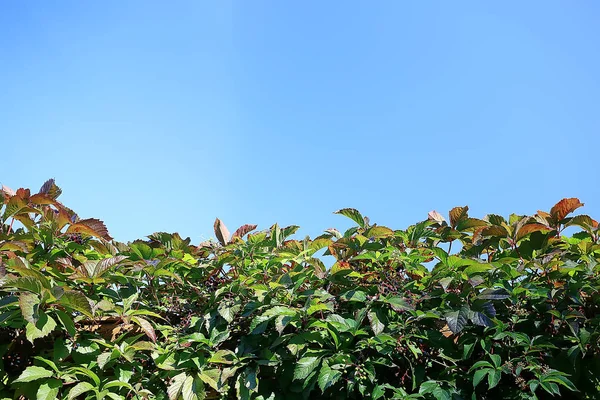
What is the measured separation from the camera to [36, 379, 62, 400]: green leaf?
7.02 feet

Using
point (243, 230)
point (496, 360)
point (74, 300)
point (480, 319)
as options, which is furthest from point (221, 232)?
point (496, 360)

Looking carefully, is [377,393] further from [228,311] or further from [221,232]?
[221,232]

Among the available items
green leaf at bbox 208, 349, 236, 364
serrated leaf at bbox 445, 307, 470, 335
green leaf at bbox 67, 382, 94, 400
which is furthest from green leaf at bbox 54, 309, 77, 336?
serrated leaf at bbox 445, 307, 470, 335

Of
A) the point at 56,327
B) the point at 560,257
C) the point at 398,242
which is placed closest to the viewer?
the point at 56,327

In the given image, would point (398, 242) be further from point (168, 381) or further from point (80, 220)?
point (80, 220)

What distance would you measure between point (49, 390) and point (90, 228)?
77 cm

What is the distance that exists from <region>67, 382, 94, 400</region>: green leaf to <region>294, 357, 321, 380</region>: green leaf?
2.76 feet

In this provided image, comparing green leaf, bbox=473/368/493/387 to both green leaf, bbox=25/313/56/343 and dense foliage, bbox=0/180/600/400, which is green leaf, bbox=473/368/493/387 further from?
green leaf, bbox=25/313/56/343

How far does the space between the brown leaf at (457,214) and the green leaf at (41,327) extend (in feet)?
6.40

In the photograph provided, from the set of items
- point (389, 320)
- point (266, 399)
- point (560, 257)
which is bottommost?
point (266, 399)

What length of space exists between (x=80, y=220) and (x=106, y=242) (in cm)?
17

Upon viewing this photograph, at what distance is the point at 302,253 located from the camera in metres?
2.52

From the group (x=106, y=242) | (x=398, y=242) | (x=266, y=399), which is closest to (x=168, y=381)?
(x=266, y=399)

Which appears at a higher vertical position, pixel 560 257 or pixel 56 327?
pixel 560 257
